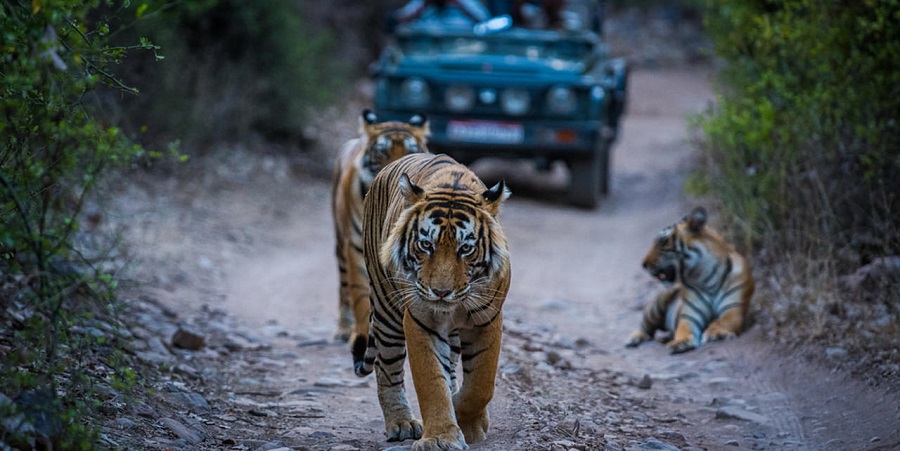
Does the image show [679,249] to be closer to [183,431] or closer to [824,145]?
[824,145]

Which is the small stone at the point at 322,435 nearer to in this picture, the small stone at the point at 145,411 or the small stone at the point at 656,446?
the small stone at the point at 145,411

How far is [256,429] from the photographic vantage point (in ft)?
17.0

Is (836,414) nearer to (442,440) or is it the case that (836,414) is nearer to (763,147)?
(442,440)

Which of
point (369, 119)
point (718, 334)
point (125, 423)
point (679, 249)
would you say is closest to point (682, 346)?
point (718, 334)

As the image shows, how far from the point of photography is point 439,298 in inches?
167

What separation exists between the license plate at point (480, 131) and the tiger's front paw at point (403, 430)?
7927mm

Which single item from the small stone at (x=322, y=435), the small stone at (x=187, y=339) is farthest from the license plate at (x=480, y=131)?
the small stone at (x=322, y=435)

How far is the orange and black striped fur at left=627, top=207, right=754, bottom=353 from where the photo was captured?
24.6ft

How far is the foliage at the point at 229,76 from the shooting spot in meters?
13.0

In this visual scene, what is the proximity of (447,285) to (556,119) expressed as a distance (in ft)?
28.1

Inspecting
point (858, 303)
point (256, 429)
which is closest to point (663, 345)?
point (858, 303)

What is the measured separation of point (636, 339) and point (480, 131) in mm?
5177

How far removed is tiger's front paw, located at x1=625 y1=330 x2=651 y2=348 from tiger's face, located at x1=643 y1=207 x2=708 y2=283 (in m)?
0.46

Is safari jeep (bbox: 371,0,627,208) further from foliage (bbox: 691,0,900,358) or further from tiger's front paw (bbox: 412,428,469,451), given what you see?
tiger's front paw (bbox: 412,428,469,451)
